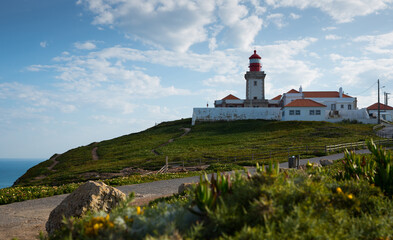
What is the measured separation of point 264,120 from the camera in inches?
2931

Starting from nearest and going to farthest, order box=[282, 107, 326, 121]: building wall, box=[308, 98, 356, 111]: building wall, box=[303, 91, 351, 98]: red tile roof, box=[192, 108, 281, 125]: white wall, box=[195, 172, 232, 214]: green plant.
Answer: box=[195, 172, 232, 214]: green plant
box=[282, 107, 326, 121]: building wall
box=[192, 108, 281, 125]: white wall
box=[308, 98, 356, 111]: building wall
box=[303, 91, 351, 98]: red tile roof

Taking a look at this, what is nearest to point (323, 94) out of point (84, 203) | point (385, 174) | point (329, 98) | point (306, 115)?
point (329, 98)

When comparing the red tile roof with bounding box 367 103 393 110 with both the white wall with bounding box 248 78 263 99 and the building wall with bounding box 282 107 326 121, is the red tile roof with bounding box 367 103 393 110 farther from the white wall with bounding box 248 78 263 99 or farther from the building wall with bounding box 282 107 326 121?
the white wall with bounding box 248 78 263 99

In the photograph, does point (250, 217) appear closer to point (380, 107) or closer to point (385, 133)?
point (385, 133)

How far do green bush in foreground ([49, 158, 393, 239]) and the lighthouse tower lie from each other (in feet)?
255

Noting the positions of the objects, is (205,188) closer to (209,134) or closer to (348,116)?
(209,134)

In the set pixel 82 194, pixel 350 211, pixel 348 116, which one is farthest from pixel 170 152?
pixel 348 116

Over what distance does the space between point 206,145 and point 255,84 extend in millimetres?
38493

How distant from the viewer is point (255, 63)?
82812mm

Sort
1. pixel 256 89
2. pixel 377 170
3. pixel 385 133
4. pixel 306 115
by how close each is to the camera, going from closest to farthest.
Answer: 1. pixel 377 170
2. pixel 385 133
3. pixel 306 115
4. pixel 256 89

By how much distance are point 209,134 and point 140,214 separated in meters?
57.4

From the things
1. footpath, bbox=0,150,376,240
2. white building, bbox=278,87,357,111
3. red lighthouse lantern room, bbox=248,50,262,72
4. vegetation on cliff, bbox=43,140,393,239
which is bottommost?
footpath, bbox=0,150,376,240

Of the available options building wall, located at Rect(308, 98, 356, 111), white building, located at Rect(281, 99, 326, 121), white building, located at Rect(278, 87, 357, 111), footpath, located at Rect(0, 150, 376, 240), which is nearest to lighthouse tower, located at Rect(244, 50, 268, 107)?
white building, located at Rect(278, 87, 357, 111)

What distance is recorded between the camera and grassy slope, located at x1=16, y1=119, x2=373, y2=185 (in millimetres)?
36250
